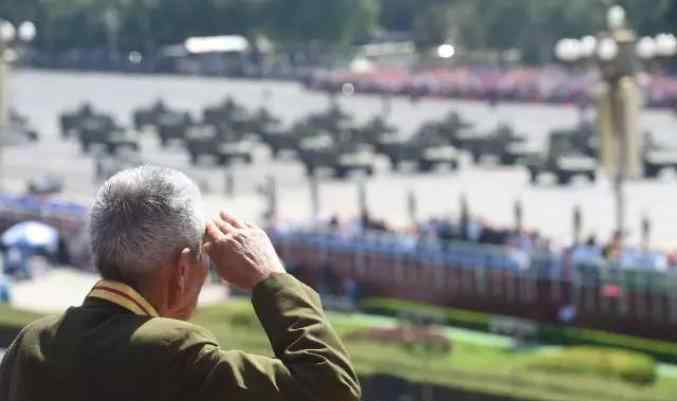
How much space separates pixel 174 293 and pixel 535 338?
14.2m

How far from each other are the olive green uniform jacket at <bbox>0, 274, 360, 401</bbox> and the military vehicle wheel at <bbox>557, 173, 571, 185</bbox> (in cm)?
2910

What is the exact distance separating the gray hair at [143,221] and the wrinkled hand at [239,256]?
0.05m

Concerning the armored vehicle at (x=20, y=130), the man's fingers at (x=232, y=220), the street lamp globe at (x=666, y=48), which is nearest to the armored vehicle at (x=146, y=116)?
the armored vehicle at (x=20, y=130)

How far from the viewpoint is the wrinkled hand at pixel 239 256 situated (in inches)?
108

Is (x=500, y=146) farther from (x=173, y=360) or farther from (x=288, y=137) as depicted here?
(x=173, y=360)

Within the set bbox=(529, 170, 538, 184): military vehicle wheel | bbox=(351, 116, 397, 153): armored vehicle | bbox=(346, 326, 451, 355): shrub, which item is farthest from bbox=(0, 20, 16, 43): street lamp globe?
bbox=(346, 326, 451, 355): shrub

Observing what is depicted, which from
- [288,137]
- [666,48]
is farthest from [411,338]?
[288,137]

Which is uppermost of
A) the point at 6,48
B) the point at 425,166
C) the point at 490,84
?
the point at 6,48

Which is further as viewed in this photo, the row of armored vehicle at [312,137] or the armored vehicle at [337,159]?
the row of armored vehicle at [312,137]

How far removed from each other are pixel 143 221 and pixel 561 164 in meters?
29.4

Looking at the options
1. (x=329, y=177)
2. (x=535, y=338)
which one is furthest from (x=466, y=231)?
(x=329, y=177)

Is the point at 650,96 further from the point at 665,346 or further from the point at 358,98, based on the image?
the point at 665,346

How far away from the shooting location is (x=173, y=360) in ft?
8.51

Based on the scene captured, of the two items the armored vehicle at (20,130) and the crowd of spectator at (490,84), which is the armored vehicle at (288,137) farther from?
the crowd of spectator at (490,84)
